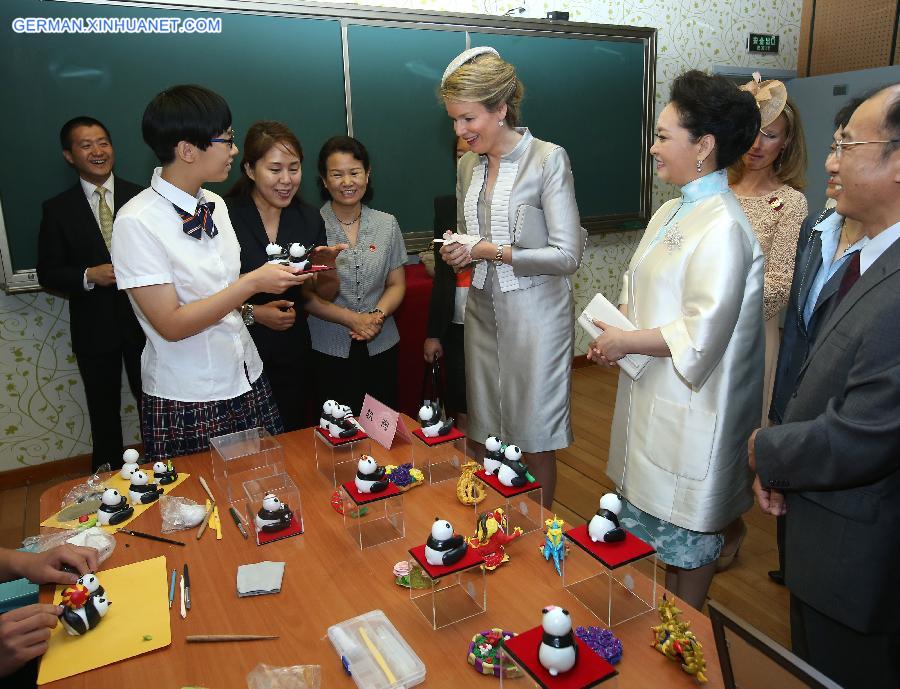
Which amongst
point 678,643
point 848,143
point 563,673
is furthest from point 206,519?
point 848,143

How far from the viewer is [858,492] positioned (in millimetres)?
1255

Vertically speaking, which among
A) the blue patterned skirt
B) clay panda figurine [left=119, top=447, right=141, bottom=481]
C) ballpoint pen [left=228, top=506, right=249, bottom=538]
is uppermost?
clay panda figurine [left=119, top=447, right=141, bottom=481]

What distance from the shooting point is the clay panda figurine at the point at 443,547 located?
1079mm

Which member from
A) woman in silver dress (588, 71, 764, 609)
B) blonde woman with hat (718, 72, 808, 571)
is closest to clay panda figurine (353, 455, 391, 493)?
woman in silver dress (588, 71, 764, 609)

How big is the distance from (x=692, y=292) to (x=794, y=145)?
4.31ft

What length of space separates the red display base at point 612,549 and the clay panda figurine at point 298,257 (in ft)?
3.25

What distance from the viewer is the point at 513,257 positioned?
2.11m

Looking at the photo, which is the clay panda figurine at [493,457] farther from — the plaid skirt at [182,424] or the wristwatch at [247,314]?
the wristwatch at [247,314]

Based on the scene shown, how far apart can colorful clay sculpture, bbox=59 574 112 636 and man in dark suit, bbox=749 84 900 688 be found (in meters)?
1.28

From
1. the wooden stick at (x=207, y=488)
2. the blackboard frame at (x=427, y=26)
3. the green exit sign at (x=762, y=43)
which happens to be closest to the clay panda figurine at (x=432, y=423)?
the wooden stick at (x=207, y=488)

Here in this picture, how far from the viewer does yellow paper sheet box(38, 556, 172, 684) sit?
1034mm

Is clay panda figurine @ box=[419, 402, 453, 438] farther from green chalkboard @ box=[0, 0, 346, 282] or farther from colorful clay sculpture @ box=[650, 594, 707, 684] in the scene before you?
green chalkboard @ box=[0, 0, 346, 282]

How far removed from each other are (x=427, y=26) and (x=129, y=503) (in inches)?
128

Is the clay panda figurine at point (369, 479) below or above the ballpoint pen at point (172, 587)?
above
